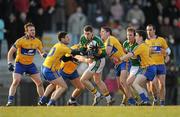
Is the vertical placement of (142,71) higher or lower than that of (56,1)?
lower

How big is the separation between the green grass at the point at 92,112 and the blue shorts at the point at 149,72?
2627 mm

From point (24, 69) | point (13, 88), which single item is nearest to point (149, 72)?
point (24, 69)

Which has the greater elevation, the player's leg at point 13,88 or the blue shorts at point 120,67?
the blue shorts at point 120,67

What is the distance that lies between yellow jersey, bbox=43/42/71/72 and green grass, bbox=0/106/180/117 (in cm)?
229

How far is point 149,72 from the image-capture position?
24.5 m

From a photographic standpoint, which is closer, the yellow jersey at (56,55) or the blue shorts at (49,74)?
the yellow jersey at (56,55)

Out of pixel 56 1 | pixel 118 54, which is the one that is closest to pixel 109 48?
pixel 118 54

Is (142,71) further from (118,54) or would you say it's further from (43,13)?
(43,13)

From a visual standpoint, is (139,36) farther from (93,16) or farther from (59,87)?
(93,16)

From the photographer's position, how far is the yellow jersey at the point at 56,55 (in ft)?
76.9

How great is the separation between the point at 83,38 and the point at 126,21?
9.11m

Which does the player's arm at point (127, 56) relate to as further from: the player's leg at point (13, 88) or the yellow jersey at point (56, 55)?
the player's leg at point (13, 88)

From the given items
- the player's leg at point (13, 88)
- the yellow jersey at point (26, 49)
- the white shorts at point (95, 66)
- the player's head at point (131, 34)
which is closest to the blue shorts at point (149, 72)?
the player's head at point (131, 34)

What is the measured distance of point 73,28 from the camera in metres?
32.2
